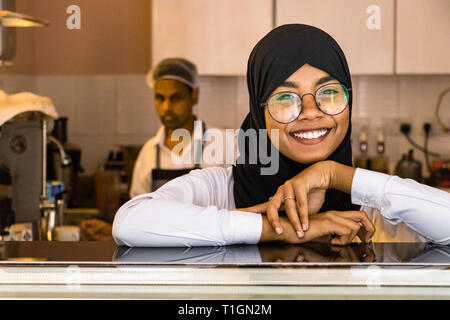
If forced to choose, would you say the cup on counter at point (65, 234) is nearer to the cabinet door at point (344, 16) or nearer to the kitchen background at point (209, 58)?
the kitchen background at point (209, 58)

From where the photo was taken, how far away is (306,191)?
1.01 meters

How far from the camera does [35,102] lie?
72.7 inches

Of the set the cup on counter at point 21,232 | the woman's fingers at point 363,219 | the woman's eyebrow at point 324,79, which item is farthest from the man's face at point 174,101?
the woman's fingers at point 363,219

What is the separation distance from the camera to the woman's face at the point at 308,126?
1167mm

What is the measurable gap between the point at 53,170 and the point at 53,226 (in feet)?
2.85

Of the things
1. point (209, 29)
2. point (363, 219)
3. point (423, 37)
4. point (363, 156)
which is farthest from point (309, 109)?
point (363, 156)

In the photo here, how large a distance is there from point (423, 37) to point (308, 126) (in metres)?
1.18

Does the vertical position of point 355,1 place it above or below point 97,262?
above

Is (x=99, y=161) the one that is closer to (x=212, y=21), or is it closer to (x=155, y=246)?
(x=212, y=21)

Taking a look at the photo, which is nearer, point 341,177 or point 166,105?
point 341,177

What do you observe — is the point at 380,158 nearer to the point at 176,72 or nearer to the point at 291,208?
the point at 176,72

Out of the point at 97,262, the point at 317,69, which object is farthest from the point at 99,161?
the point at 97,262

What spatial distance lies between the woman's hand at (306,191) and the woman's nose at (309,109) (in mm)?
140

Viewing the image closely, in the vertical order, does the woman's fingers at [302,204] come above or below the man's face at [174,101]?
below
